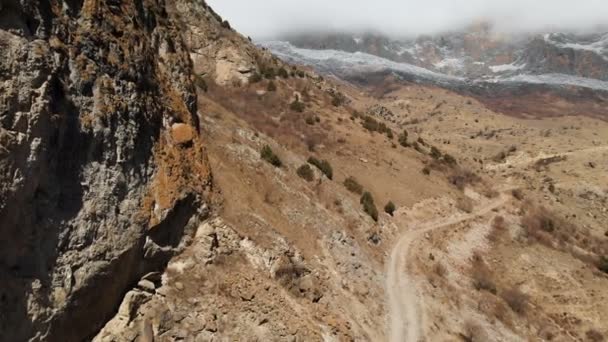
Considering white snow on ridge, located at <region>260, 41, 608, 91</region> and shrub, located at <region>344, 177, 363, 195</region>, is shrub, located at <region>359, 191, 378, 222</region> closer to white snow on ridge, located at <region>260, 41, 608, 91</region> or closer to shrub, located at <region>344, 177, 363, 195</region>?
shrub, located at <region>344, 177, 363, 195</region>

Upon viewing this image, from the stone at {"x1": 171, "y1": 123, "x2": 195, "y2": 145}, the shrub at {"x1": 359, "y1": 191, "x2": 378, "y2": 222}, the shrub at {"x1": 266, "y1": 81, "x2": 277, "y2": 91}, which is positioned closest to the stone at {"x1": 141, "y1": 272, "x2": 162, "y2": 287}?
the stone at {"x1": 171, "y1": 123, "x2": 195, "y2": 145}

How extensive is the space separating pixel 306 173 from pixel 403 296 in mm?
8970

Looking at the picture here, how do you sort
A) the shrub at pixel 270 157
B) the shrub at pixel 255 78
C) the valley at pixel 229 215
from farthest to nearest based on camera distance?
1. the shrub at pixel 255 78
2. the shrub at pixel 270 157
3. the valley at pixel 229 215

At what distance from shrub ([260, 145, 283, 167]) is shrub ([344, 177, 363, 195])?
24.4 feet

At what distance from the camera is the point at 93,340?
11.5 m

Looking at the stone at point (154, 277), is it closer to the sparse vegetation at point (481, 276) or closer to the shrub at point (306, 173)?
the shrub at point (306, 173)

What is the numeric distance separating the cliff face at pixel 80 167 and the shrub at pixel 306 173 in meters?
12.9

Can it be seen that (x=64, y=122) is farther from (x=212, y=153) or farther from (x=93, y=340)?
(x=212, y=153)

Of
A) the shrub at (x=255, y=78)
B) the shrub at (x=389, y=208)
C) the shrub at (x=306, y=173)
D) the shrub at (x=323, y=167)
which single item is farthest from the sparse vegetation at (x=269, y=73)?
the shrub at (x=306, y=173)

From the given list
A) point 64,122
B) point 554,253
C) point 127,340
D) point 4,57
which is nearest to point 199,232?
point 127,340

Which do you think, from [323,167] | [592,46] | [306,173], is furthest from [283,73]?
[592,46]

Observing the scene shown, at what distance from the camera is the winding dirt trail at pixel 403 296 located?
66.4 ft

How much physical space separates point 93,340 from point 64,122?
492 cm

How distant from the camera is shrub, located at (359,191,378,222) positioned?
29.8 metres
